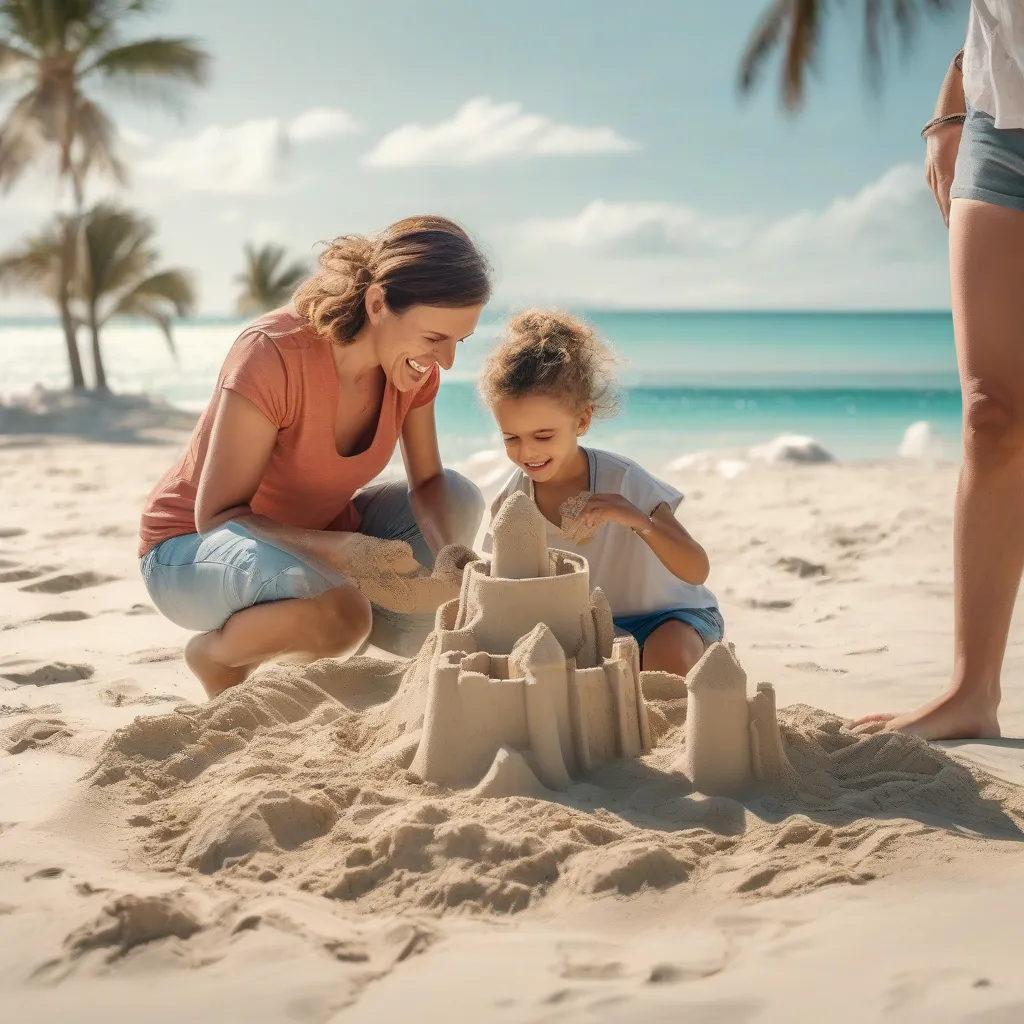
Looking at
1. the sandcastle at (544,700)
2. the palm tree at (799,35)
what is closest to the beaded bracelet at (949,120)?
the sandcastle at (544,700)

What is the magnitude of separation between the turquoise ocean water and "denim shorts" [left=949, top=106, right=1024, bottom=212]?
3.49 feet

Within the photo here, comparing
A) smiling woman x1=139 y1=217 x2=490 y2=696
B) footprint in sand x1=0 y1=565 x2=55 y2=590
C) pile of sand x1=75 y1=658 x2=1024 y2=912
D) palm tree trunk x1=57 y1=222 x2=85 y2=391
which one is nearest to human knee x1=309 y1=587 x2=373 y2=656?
smiling woman x1=139 y1=217 x2=490 y2=696

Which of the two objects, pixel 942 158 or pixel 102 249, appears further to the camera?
pixel 102 249

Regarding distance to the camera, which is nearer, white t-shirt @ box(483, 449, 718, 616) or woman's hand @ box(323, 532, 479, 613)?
woman's hand @ box(323, 532, 479, 613)

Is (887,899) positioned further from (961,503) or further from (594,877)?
(961,503)

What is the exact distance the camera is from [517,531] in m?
2.29

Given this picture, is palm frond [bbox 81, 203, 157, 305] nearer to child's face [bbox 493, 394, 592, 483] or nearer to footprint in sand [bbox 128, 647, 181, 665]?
footprint in sand [bbox 128, 647, 181, 665]

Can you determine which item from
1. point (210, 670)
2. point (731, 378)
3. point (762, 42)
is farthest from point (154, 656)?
point (731, 378)

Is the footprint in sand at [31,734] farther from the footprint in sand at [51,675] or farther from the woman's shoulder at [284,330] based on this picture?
the woman's shoulder at [284,330]

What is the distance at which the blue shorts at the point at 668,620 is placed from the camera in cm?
319

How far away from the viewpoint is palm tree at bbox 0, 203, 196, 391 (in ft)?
52.9

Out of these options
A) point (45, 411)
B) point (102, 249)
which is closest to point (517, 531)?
point (45, 411)

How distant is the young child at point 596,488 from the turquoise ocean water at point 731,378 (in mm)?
213

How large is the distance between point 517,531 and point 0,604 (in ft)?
8.66
